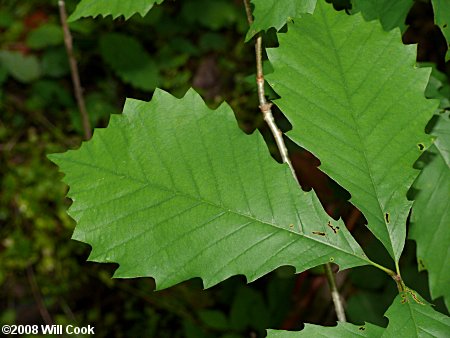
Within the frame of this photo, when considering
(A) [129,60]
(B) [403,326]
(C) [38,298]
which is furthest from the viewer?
(A) [129,60]

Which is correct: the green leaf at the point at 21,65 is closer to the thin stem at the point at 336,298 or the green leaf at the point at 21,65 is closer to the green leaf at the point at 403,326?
the thin stem at the point at 336,298

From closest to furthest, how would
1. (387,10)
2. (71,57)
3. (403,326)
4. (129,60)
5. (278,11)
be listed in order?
1. (403,326)
2. (278,11)
3. (387,10)
4. (71,57)
5. (129,60)

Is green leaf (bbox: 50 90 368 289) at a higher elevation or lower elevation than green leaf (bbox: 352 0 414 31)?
lower

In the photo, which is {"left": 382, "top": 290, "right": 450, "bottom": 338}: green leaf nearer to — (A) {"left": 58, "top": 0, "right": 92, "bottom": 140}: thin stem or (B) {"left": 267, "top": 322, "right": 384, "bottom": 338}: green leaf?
(B) {"left": 267, "top": 322, "right": 384, "bottom": 338}: green leaf

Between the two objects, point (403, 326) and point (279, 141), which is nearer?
point (403, 326)

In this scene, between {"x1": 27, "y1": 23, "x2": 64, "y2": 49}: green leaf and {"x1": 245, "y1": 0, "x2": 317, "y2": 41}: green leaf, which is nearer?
{"x1": 245, "y1": 0, "x2": 317, "y2": 41}: green leaf

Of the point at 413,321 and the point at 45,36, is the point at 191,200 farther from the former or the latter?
the point at 45,36

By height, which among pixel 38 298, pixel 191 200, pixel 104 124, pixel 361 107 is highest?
pixel 361 107

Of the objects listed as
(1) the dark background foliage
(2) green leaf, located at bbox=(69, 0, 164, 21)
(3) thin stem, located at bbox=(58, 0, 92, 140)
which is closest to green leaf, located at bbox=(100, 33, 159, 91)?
(1) the dark background foliage

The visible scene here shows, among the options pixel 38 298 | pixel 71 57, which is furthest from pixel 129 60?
pixel 38 298
